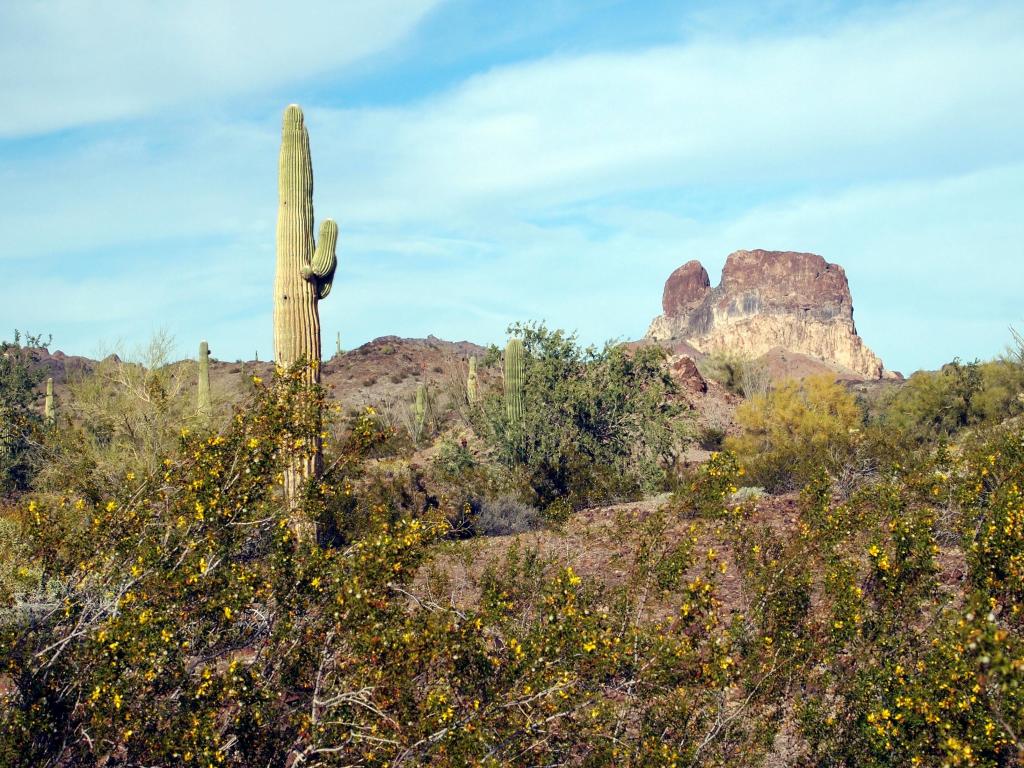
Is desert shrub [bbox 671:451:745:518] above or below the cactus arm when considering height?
below

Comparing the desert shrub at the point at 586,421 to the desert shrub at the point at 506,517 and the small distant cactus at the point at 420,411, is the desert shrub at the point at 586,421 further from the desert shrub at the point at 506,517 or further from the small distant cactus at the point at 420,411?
the small distant cactus at the point at 420,411

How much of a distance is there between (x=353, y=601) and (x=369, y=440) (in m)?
1.74

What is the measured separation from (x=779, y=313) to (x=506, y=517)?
313 ft

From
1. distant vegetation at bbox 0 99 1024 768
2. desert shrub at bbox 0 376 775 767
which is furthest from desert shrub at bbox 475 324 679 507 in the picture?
desert shrub at bbox 0 376 775 767

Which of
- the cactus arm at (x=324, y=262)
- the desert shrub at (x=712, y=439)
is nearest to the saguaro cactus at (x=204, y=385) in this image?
the cactus arm at (x=324, y=262)

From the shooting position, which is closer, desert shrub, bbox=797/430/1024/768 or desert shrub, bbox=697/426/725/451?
desert shrub, bbox=797/430/1024/768

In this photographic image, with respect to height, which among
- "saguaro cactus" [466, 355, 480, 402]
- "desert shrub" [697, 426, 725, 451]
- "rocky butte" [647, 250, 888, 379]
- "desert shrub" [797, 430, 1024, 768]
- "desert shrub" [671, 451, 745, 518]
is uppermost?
"rocky butte" [647, 250, 888, 379]

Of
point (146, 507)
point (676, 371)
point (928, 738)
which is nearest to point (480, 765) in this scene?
point (928, 738)

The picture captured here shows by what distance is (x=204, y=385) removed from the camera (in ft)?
77.8

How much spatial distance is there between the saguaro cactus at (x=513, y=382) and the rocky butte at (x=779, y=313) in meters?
82.1

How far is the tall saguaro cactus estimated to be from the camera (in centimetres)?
1390

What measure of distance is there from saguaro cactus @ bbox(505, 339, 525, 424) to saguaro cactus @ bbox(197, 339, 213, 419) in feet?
21.3

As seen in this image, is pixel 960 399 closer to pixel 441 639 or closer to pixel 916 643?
pixel 916 643

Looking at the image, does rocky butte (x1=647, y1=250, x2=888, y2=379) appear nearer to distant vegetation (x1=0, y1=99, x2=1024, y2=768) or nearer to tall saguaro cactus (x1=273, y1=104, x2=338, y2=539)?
tall saguaro cactus (x1=273, y1=104, x2=338, y2=539)
